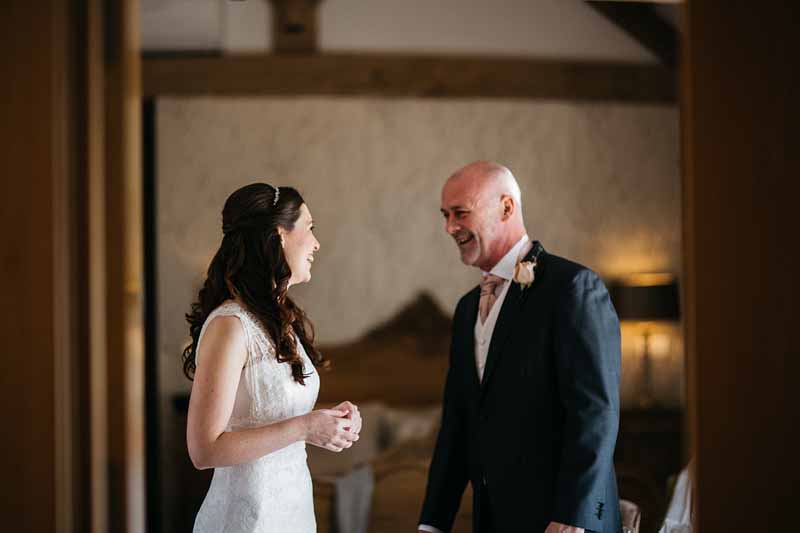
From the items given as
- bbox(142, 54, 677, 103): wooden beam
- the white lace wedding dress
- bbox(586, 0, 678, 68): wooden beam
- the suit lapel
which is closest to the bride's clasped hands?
the white lace wedding dress

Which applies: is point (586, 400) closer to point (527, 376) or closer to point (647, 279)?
point (527, 376)

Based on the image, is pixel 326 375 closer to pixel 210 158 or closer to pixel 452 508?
→ pixel 210 158

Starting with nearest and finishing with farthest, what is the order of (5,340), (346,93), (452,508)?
(5,340) → (452,508) → (346,93)

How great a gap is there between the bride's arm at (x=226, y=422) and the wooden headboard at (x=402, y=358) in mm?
3319

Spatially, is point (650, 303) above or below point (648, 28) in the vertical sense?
below

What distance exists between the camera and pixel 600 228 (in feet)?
16.9

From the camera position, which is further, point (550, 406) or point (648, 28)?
point (648, 28)

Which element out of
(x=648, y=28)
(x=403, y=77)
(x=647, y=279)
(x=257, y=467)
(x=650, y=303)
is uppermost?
(x=648, y=28)

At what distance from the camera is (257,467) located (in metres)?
1.79

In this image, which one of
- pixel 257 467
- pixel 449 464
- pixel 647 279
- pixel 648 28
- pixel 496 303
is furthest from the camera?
pixel 648 28

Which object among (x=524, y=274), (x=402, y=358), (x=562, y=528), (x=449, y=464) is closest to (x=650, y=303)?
(x=402, y=358)

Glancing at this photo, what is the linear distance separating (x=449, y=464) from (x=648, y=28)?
406cm

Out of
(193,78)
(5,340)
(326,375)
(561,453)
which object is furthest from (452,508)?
(193,78)

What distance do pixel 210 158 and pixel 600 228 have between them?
97.3 inches
